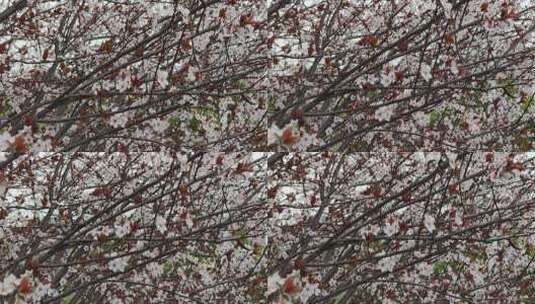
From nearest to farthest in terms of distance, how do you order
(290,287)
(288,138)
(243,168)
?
1. (288,138)
2. (290,287)
3. (243,168)

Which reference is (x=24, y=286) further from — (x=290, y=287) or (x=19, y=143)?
(x=290, y=287)

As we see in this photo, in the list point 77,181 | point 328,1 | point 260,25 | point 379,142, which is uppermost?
point 328,1

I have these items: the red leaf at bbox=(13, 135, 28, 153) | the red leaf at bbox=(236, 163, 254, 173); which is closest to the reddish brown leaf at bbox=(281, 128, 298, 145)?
the red leaf at bbox=(236, 163, 254, 173)

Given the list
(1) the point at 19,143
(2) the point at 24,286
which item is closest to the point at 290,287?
(2) the point at 24,286

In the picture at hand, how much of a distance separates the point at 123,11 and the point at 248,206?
0.94m

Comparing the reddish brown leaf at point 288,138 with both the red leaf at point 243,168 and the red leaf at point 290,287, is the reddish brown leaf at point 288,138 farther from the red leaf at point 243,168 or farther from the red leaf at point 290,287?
the red leaf at point 290,287

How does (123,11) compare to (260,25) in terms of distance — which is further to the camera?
(123,11)

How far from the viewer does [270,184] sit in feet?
9.12

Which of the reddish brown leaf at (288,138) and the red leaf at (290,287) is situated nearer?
the reddish brown leaf at (288,138)

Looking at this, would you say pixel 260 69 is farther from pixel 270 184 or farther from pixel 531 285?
pixel 531 285

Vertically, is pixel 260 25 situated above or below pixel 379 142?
above

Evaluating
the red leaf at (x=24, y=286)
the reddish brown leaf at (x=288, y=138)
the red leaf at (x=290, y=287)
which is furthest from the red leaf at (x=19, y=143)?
the red leaf at (x=290, y=287)

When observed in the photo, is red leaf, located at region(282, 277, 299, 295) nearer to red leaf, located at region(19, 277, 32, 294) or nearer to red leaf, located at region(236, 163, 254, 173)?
red leaf, located at region(236, 163, 254, 173)

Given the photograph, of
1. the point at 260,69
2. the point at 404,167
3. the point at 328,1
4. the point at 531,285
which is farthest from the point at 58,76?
the point at 531,285
